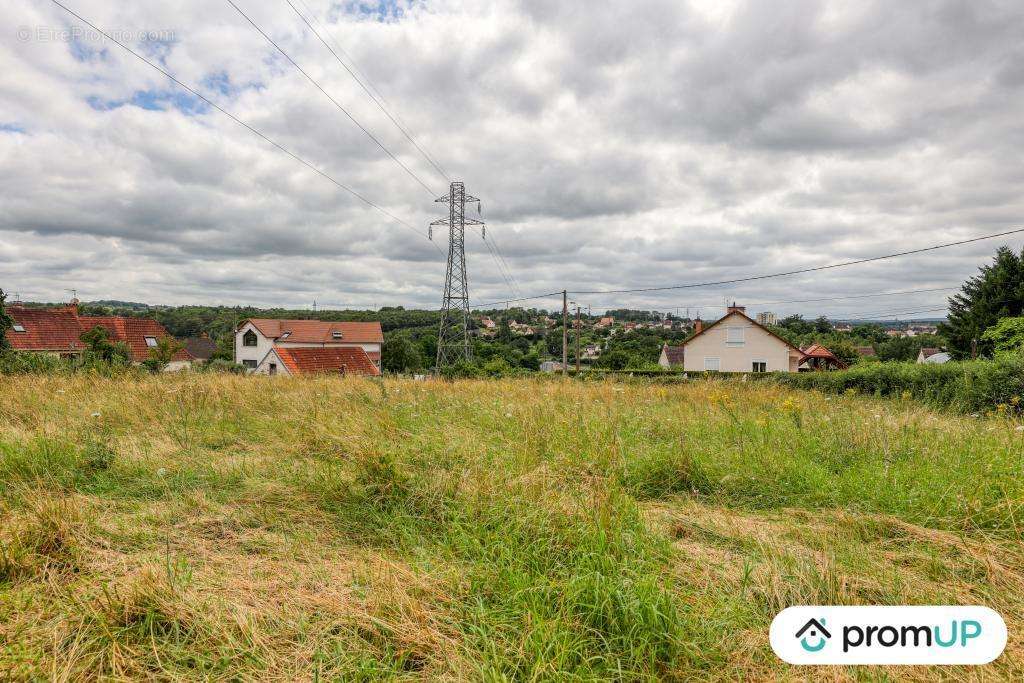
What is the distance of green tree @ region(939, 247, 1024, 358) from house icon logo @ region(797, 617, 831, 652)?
3780 cm

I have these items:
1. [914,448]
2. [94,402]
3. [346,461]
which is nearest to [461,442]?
[346,461]

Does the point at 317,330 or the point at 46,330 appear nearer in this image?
the point at 46,330

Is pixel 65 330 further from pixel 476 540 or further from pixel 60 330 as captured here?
pixel 476 540

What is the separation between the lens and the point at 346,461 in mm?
4711

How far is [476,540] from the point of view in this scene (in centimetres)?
308

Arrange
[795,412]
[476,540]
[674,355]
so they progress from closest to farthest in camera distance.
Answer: [476,540] < [795,412] < [674,355]

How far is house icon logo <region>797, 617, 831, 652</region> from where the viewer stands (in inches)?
87.5

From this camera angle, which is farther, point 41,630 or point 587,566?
point 587,566

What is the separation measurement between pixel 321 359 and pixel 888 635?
116 feet

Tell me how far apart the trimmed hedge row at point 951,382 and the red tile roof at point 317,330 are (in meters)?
49.2

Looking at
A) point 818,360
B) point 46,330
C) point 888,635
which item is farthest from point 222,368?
point 818,360

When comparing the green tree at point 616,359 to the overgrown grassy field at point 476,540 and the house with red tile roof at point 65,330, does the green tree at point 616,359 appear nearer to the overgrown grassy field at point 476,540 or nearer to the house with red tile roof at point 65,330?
the house with red tile roof at point 65,330

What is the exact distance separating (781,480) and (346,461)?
163 inches

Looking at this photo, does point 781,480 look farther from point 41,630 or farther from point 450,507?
point 41,630
